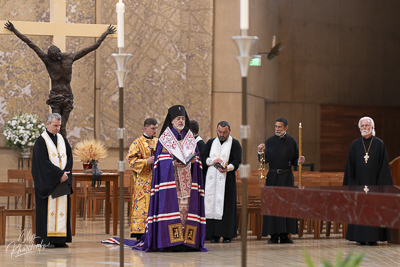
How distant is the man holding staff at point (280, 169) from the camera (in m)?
9.78

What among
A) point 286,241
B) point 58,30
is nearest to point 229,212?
point 286,241

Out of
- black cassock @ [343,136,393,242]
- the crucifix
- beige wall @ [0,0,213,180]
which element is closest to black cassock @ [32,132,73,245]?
the crucifix

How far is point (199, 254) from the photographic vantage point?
8312mm

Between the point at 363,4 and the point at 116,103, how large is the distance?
962cm

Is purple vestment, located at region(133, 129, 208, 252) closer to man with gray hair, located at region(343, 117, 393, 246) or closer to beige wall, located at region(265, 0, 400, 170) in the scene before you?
man with gray hair, located at region(343, 117, 393, 246)

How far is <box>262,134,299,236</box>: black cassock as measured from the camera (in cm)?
977

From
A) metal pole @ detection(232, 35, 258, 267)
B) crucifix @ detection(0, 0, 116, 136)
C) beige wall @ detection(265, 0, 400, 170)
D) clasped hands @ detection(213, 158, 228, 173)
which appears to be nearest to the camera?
metal pole @ detection(232, 35, 258, 267)

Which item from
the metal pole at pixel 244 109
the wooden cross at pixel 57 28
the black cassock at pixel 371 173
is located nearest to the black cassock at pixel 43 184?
the wooden cross at pixel 57 28

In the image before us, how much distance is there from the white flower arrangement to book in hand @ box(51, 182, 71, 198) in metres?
6.67

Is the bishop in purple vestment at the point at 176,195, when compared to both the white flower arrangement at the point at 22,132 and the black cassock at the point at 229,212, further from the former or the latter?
the white flower arrangement at the point at 22,132

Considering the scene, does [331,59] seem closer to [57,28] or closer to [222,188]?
[57,28]

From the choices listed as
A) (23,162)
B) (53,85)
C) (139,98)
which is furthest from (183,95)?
(53,85)

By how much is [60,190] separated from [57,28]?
4039 mm

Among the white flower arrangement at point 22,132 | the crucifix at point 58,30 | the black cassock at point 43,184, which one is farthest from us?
the white flower arrangement at point 22,132
